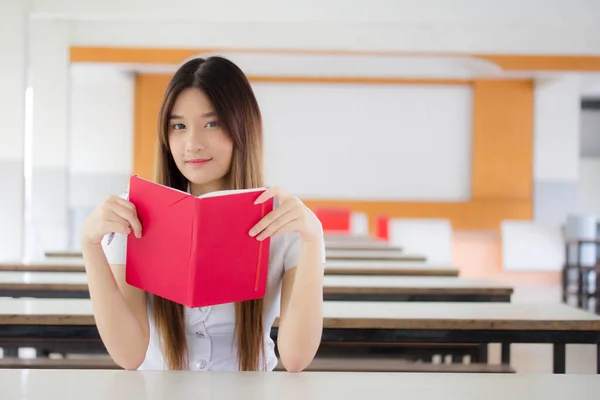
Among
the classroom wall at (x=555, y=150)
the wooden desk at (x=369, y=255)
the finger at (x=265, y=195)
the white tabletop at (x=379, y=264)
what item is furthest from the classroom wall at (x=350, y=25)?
the finger at (x=265, y=195)

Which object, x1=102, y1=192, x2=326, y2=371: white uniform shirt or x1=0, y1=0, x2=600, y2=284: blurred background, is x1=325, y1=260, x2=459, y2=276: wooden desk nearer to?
x1=102, y1=192, x2=326, y2=371: white uniform shirt

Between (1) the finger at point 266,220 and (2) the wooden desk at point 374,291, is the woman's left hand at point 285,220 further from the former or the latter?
(2) the wooden desk at point 374,291

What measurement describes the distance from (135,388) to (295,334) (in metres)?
0.49

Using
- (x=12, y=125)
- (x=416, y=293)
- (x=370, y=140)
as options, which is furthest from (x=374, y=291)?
(x=370, y=140)

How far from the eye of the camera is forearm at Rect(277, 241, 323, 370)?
4.33 ft

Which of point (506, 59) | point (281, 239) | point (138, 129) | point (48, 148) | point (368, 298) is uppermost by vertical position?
point (506, 59)

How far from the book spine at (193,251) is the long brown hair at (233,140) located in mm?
273

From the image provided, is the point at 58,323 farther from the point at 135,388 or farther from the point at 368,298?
the point at 368,298

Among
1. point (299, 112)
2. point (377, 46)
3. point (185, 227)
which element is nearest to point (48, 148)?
point (377, 46)

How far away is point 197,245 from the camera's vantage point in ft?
3.74

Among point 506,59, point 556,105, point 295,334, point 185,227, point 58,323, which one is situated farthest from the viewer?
point 556,105

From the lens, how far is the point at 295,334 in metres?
1.34

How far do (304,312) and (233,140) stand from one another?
387 millimetres

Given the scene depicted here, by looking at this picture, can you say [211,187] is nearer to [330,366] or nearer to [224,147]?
[224,147]
